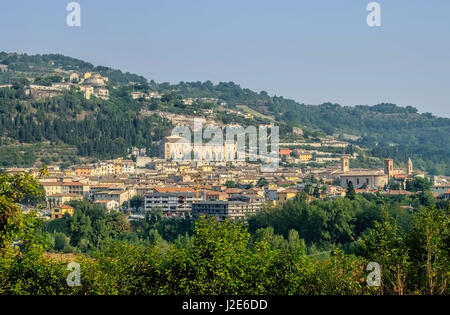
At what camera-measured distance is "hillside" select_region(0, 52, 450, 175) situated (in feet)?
203

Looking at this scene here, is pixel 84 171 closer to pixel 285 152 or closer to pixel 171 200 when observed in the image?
pixel 171 200

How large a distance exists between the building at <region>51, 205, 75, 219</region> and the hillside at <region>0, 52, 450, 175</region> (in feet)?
45.3

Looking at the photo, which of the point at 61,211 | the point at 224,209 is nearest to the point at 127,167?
the point at 61,211

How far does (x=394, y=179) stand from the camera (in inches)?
2167

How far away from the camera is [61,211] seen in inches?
1608

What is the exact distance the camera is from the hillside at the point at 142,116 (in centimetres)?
6194

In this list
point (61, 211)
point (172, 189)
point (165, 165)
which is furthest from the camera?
point (165, 165)

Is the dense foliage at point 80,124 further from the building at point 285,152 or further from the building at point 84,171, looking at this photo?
the building at point 285,152

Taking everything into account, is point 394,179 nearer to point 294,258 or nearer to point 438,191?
point 438,191

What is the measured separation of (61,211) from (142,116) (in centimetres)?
3313

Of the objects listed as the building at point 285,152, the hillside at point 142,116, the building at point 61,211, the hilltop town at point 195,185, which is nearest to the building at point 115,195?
the hilltop town at point 195,185

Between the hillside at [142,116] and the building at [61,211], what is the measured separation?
1382 cm

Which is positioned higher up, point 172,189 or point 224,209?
point 172,189

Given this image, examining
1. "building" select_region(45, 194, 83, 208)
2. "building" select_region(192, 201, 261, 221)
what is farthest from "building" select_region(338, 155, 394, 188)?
"building" select_region(45, 194, 83, 208)
